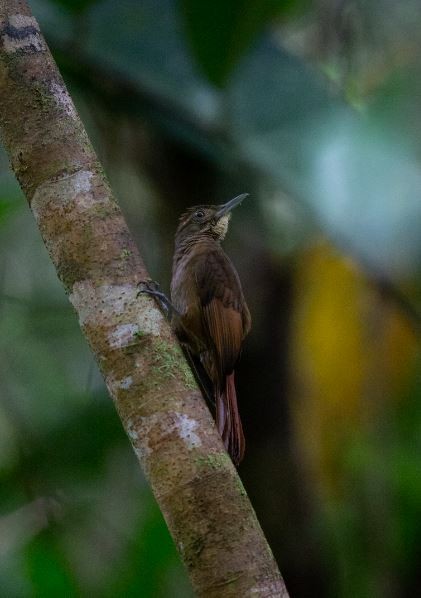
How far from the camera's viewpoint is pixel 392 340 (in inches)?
167

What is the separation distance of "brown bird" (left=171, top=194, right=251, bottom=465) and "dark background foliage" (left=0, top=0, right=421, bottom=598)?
491 mm

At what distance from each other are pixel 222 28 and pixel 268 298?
1.11 meters

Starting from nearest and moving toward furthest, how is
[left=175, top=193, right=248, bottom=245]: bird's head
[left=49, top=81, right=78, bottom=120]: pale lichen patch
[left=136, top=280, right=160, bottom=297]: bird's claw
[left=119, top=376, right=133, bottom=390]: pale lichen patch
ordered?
[left=119, top=376, right=133, bottom=390]: pale lichen patch → [left=136, top=280, right=160, bottom=297]: bird's claw → [left=49, top=81, right=78, bottom=120]: pale lichen patch → [left=175, top=193, right=248, bottom=245]: bird's head

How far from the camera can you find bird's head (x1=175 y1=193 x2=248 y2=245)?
3770 millimetres

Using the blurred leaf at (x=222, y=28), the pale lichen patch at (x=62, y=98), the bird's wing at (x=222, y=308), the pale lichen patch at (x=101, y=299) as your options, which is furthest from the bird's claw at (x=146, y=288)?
the blurred leaf at (x=222, y=28)

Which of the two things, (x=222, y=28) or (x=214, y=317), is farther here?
(x=222, y=28)

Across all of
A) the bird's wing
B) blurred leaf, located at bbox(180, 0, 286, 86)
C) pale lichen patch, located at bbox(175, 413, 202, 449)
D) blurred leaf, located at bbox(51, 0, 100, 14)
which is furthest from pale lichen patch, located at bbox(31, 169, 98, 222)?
blurred leaf, located at bbox(51, 0, 100, 14)

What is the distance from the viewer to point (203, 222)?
378cm

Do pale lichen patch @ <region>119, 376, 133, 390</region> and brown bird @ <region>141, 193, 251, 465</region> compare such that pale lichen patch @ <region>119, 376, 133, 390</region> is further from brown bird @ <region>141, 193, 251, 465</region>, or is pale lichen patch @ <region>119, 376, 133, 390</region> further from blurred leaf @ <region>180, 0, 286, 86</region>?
blurred leaf @ <region>180, 0, 286, 86</region>

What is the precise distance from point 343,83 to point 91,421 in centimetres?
207

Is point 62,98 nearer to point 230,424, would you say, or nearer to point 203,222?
point 230,424

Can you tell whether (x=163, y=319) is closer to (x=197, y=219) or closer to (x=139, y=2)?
(x=197, y=219)

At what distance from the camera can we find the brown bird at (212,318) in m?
3.09

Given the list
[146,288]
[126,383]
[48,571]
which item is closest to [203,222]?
[48,571]
